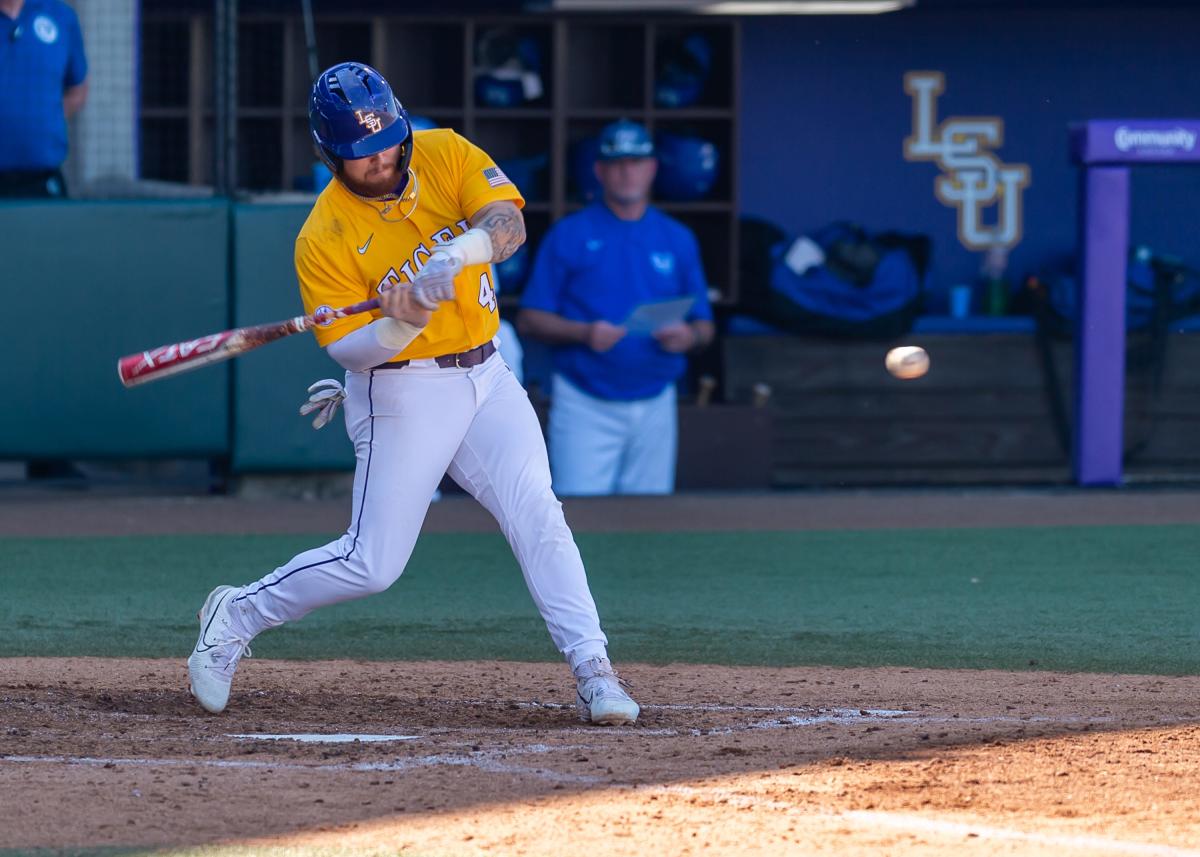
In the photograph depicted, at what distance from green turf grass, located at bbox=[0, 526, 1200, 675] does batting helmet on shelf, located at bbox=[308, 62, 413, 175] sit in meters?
1.67

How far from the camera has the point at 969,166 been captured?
10.7 meters

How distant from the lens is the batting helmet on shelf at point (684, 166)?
32.3ft

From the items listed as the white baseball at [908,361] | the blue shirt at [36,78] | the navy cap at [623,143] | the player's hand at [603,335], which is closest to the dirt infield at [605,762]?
the white baseball at [908,361]

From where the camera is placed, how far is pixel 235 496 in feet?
26.7

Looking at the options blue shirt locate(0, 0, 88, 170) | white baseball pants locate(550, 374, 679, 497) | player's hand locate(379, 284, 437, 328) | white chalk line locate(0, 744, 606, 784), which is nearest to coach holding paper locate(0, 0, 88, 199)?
blue shirt locate(0, 0, 88, 170)

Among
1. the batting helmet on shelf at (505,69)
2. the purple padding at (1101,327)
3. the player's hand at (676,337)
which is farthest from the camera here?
the batting helmet on shelf at (505,69)

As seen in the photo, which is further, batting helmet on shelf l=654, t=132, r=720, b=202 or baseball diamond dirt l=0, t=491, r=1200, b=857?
batting helmet on shelf l=654, t=132, r=720, b=202

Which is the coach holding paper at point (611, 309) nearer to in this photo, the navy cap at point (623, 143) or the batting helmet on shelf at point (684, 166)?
the navy cap at point (623, 143)

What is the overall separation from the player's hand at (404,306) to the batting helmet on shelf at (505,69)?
6230mm

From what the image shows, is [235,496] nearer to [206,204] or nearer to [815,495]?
[206,204]

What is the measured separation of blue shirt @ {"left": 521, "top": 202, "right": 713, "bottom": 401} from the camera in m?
7.71

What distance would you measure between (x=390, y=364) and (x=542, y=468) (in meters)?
0.41

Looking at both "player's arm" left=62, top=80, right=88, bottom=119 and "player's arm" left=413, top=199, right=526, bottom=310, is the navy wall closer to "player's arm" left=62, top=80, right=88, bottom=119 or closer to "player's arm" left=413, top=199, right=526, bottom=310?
"player's arm" left=62, top=80, right=88, bottom=119

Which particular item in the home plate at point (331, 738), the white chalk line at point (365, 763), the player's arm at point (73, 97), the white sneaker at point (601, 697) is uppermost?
the player's arm at point (73, 97)
